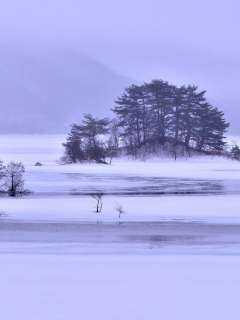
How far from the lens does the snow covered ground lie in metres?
7.18

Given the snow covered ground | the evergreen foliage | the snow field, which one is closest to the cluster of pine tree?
the evergreen foliage

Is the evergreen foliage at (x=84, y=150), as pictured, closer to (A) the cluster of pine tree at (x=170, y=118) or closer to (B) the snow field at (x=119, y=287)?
(A) the cluster of pine tree at (x=170, y=118)

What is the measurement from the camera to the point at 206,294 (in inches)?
305

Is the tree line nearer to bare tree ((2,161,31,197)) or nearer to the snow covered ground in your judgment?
bare tree ((2,161,31,197))

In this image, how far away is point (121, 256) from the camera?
36.0 feet

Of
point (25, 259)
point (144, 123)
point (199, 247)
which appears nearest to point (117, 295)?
point (25, 259)

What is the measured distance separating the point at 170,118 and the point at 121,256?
54173mm

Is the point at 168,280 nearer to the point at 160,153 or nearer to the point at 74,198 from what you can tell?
the point at 74,198

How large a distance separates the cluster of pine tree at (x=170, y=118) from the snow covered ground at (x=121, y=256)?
3915cm

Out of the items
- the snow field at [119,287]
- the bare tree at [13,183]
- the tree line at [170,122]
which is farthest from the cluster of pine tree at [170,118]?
the snow field at [119,287]

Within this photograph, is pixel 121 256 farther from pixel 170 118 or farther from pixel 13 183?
pixel 170 118

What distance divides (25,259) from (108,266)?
2.08m

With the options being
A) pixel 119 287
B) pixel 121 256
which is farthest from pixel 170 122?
pixel 119 287

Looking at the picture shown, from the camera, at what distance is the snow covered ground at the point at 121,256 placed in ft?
23.5
